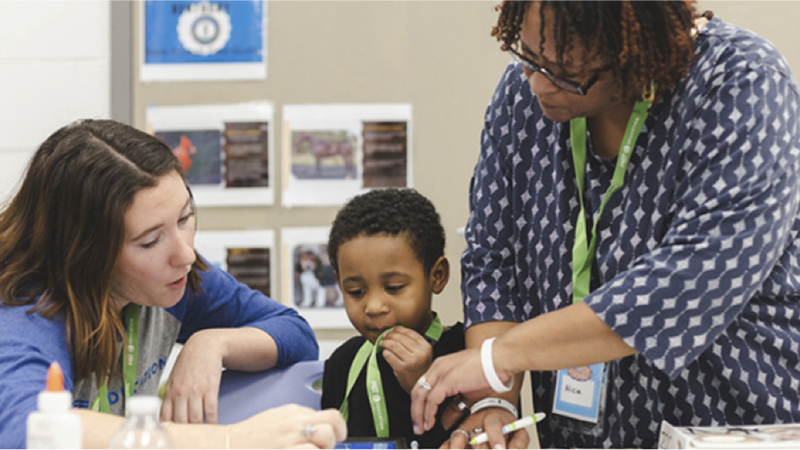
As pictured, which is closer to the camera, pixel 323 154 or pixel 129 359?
pixel 129 359

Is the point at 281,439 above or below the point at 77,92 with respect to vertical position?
below

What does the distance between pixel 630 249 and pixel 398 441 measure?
18.7 inches

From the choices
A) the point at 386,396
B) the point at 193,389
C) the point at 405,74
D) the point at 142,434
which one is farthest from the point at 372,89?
the point at 142,434

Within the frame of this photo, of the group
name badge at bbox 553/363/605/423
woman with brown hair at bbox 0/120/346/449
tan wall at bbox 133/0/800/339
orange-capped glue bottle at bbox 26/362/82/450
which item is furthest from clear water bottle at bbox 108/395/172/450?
tan wall at bbox 133/0/800/339

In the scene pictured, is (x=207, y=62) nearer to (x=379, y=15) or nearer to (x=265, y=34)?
(x=265, y=34)

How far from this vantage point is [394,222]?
152 centimetres

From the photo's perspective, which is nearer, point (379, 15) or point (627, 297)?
point (627, 297)

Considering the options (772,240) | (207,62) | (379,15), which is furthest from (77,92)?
(772,240)

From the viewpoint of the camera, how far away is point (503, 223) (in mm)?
1279

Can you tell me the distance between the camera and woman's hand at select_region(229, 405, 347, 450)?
34.7 inches

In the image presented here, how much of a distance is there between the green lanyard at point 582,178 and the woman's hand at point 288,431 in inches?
18.7

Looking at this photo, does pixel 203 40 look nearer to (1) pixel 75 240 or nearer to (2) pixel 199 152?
(2) pixel 199 152

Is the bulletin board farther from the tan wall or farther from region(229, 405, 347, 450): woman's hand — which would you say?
region(229, 405, 347, 450): woman's hand

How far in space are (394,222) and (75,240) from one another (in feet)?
2.11
